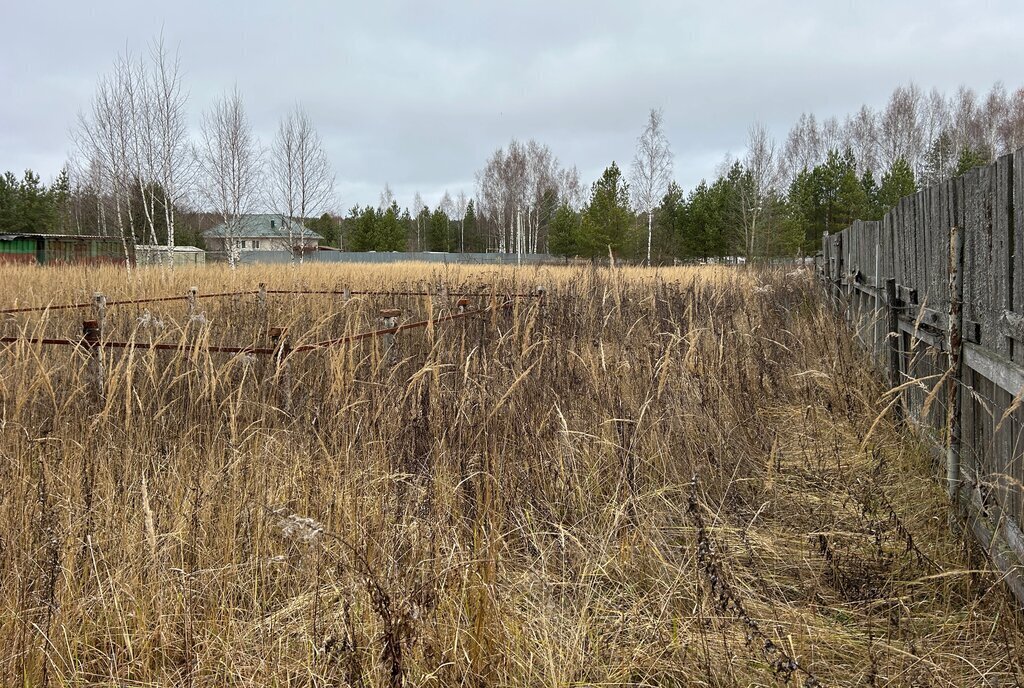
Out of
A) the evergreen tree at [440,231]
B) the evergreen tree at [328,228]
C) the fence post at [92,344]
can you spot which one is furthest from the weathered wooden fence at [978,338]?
the evergreen tree at [328,228]

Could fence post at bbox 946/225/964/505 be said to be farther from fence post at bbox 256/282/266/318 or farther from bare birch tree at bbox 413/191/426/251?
bare birch tree at bbox 413/191/426/251

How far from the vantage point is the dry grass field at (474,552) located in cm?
172

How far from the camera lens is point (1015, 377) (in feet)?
5.97

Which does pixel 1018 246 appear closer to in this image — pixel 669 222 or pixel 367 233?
pixel 669 222

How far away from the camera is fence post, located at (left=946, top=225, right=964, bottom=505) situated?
8.08ft

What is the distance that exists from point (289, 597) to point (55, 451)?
4.27 ft

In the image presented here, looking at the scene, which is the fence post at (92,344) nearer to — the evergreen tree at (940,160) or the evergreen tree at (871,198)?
the evergreen tree at (871,198)

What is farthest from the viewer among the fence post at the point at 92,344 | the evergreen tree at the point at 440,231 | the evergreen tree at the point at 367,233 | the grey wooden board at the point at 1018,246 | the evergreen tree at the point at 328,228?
the evergreen tree at the point at 328,228

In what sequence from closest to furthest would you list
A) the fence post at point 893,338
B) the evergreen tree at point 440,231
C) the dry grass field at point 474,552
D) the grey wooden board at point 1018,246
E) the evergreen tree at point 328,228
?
the dry grass field at point 474,552
the grey wooden board at point 1018,246
the fence post at point 893,338
the evergreen tree at point 440,231
the evergreen tree at point 328,228

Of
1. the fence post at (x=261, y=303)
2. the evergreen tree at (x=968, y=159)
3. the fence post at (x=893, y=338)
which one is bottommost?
the fence post at (x=893, y=338)

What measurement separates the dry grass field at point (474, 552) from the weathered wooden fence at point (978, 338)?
0.67 feet

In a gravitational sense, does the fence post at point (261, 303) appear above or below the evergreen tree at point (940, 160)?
below

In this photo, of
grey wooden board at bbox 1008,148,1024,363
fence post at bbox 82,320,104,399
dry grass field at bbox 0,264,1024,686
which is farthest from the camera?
fence post at bbox 82,320,104,399

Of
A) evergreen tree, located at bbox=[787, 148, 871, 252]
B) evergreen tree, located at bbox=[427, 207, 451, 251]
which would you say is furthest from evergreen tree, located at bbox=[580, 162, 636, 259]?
evergreen tree, located at bbox=[427, 207, 451, 251]
